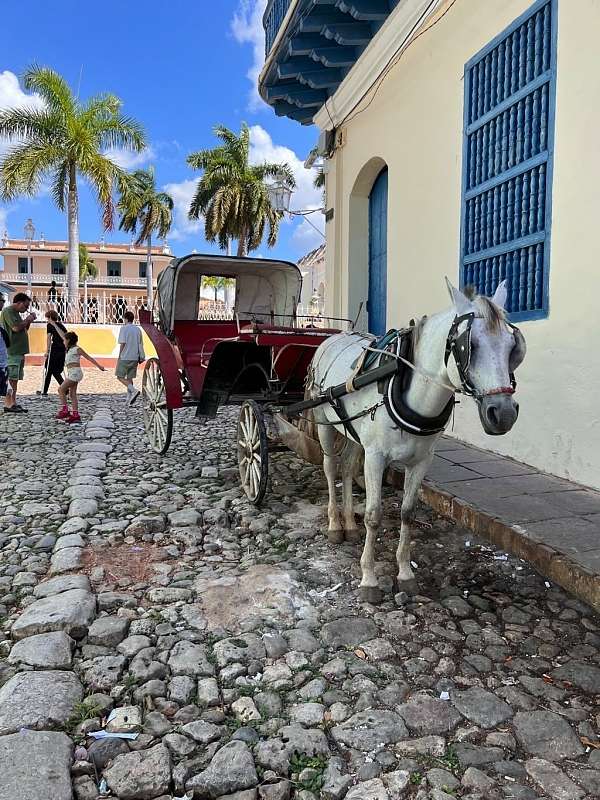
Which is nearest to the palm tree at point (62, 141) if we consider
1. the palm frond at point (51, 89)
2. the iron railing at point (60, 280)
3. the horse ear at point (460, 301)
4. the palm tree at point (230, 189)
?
the palm frond at point (51, 89)

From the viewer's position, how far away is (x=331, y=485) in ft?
13.7

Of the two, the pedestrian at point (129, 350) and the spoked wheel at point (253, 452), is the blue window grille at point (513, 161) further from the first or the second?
the pedestrian at point (129, 350)

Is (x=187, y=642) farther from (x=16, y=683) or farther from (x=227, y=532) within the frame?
(x=227, y=532)

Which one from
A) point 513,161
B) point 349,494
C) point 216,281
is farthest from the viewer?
point 216,281

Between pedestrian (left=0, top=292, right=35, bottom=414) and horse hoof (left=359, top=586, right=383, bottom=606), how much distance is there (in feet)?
24.8

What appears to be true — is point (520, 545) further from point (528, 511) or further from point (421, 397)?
point (421, 397)

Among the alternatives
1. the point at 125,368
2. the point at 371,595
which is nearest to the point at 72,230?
the point at 125,368

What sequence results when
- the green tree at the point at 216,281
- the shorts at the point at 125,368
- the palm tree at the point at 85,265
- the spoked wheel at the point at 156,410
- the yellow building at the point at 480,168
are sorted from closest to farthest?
the yellow building at the point at 480,168
the spoked wheel at the point at 156,410
the green tree at the point at 216,281
the shorts at the point at 125,368
the palm tree at the point at 85,265

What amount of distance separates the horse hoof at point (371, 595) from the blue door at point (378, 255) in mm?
5607

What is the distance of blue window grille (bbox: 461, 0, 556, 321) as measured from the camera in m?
4.98

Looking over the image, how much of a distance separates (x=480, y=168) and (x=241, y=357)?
3.05 metres

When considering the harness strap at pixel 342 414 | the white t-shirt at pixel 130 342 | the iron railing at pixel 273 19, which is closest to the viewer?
the harness strap at pixel 342 414

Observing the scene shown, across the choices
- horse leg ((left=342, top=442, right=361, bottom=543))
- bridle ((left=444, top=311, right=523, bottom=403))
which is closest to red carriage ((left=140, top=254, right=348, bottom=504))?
horse leg ((left=342, top=442, right=361, bottom=543))

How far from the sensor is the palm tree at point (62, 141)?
2025cm
